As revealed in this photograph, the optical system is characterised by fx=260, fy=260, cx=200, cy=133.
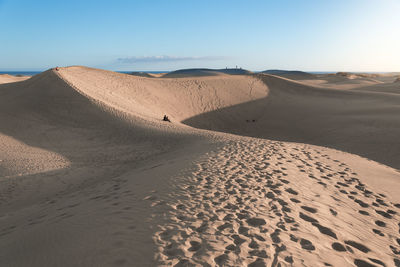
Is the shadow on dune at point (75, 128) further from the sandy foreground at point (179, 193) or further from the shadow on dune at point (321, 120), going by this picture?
the shadow on dune at point (321, 120)

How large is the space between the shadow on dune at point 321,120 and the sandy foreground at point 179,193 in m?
0.13

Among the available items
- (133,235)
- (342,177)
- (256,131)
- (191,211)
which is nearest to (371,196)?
(342,177)

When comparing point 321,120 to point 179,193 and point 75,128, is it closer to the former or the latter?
point 75,128

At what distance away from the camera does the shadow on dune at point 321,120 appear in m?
11.4

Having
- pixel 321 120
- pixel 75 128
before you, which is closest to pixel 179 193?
pixel 75 128

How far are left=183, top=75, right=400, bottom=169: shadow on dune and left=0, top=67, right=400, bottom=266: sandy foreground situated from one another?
128mm

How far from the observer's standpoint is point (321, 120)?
1551 cm

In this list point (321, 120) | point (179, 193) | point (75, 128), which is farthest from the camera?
point (321, 120)

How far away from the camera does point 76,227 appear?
3.47 meters

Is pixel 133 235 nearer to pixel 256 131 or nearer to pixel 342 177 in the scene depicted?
pixel 342 177

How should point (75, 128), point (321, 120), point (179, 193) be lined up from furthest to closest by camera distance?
1. point (321, 120)
2. point (75, 128)
3. point (179, 193)

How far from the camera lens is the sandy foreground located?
115 inches

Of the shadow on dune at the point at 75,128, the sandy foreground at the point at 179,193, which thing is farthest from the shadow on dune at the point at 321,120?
the shadow on dune at the point at 75,128

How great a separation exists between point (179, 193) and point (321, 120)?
44.6 ft
